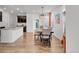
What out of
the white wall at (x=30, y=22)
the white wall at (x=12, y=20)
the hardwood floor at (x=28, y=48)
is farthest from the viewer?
the white wall at (x=30, y=22)

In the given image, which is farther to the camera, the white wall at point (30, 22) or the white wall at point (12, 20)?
the white wall at point (30, 22)

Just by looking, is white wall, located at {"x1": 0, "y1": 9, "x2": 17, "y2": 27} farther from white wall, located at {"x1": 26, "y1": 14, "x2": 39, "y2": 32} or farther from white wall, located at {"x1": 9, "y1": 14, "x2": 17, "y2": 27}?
white wall, located at {"x1": 26, "y1": 14, "x2": 39, "y2": 32}

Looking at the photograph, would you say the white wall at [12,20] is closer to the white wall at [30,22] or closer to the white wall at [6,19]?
the white wall at [6,19]

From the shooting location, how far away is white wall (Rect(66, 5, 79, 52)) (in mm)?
2252

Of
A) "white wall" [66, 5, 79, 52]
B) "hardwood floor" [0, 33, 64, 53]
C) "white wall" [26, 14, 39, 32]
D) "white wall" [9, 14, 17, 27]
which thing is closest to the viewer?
"white wall" [66, 5, 79, 52]

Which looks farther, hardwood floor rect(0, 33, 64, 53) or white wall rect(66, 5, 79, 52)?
hardwood floor rect(0, 33, 64, 53)

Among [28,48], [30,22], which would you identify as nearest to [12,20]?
[30,22]

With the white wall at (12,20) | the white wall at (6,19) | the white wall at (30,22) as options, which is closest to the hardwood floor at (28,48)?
the white wall at (6,19)

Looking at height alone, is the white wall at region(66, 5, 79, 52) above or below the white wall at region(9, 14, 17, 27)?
below

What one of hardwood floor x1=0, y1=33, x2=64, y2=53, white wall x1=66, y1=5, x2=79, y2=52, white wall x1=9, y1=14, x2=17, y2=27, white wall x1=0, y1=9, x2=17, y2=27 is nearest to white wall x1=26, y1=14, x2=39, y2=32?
white wall x1=9, y1=14, x2=17, y2=27

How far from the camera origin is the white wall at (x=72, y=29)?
2252mm

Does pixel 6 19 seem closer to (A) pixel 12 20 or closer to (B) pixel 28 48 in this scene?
(A) pixel 12 20
